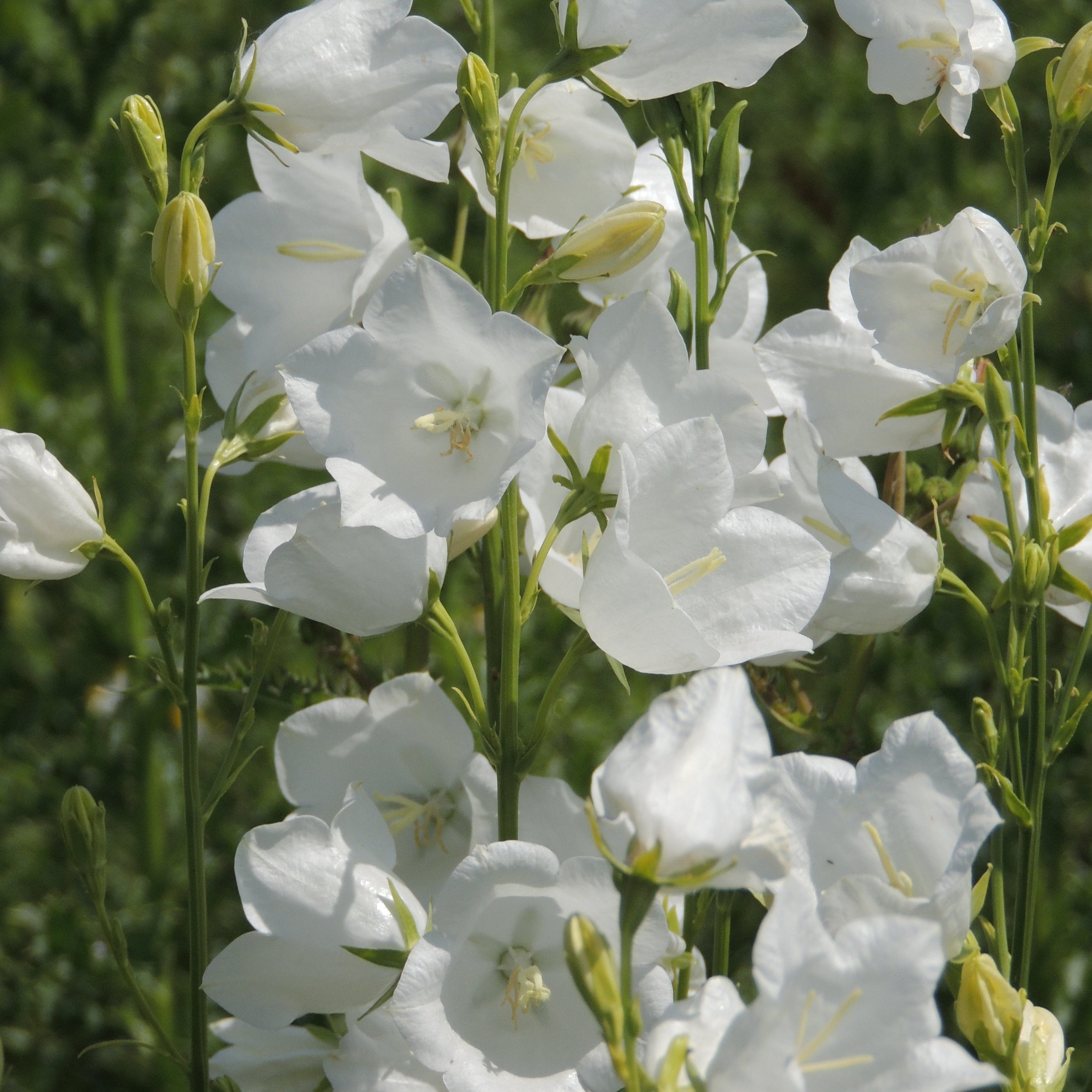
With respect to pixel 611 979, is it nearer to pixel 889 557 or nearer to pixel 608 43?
pixel 889 557

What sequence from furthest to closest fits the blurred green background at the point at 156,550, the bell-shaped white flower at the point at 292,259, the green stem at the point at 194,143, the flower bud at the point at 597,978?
the blurred green background at the point at 156,550
the bell-shaped white flower at the point at 292,259
the green stem at the point at 194,143
the flower bud at the point at 597,978

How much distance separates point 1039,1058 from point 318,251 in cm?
52

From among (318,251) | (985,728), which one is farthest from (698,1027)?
(318,251)

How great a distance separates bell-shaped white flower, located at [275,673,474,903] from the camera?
0.60 meters

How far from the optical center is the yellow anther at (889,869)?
1.60ft

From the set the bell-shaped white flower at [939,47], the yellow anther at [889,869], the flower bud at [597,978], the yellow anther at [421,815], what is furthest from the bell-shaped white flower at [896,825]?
the bell-shaped white flower at [939,47]

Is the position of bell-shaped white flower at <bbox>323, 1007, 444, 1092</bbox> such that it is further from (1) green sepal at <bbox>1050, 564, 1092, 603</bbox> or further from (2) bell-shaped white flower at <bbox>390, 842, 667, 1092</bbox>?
(1) green sepal at <bbox>1050, 564, 1092, 603</bbox>

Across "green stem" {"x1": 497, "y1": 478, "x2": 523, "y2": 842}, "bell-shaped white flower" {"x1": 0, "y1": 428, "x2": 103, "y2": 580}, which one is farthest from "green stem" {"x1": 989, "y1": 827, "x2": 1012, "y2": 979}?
"bell-shaped white flower" {"x1": 0, "y1": 428, "x2": 103, "y2": 580}

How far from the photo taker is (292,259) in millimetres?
715

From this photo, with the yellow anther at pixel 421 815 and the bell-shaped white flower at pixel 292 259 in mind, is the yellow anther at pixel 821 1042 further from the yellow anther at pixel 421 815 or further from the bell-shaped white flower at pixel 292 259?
the bell-shaped white flower at pixel 292 259

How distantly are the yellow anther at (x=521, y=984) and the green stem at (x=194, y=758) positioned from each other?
0.15 metres

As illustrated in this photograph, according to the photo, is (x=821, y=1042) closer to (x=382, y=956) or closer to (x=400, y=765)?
(x=382, y=956)

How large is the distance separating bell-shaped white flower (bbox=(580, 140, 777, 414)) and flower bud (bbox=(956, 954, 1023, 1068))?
11.8 inches

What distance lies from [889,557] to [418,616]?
222mm
